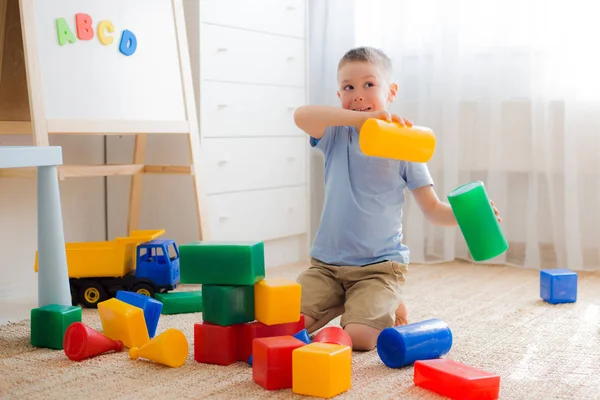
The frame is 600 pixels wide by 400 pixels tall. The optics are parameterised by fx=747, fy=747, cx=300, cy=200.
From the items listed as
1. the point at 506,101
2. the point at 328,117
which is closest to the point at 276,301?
the point at 328,117

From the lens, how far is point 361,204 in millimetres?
1490

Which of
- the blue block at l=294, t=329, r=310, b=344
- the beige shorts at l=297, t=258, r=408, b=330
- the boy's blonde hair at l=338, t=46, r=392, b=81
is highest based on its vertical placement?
the boy's blonde hair at l=338, t=46, r=392, b=81

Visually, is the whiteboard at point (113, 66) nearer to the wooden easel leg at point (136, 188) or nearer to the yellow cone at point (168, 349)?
the wooden easel leg at point (136, 188)

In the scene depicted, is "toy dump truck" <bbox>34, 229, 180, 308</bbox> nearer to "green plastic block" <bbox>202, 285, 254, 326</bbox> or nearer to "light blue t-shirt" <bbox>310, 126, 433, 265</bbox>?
"light blue t-shirt" <bbox>310, 126, 433, 265</bbox>

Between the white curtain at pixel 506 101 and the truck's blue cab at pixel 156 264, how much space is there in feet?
3.00

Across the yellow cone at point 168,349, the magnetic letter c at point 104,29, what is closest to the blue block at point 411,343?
the yellow cone at point 168,349

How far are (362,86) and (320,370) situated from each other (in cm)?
64

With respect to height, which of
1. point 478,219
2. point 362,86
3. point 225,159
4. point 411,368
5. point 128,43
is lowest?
point 411,368

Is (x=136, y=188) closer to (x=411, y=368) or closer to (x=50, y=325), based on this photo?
(x=50, y=325)

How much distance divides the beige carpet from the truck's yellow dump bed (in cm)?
11

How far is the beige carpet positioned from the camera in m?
1.10

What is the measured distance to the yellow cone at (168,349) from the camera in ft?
3.97

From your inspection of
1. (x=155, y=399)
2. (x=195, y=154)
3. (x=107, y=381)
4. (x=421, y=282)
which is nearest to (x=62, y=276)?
(x=107, y=381)

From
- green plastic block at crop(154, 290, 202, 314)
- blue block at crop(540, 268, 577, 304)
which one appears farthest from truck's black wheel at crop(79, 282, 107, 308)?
blue block at crop(540, 268, 577, 304)
